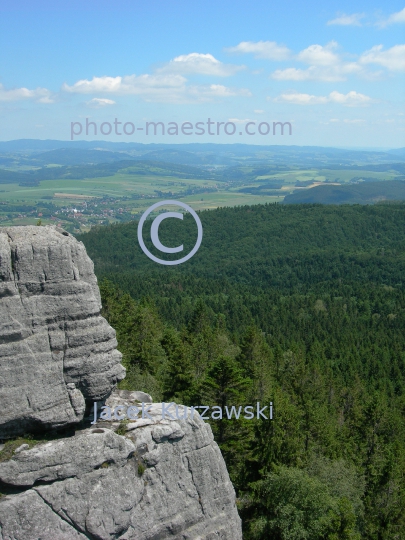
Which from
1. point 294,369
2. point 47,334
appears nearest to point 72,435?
point 47,334

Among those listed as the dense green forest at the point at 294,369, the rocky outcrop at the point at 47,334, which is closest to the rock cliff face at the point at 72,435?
the rocky outcrop at the point at 47,334

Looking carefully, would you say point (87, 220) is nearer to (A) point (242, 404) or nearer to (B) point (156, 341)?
(B) point (156, 341)

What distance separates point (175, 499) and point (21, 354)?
8.20 m

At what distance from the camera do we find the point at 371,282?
125375mm

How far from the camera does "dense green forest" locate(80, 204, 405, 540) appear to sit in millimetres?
27031

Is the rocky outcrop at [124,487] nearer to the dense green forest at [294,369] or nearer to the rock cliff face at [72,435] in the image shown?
the rock cliff face at [72,435]

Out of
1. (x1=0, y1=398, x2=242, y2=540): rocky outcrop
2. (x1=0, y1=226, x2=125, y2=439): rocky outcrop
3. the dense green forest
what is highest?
(x1=0, y1=226, x2=125, y2=439): rocky outcrop

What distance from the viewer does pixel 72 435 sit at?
1866 centimetres

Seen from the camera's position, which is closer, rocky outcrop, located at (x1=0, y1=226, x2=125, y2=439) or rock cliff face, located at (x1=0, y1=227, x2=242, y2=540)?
rock cliff face, located at (x1=0, y1=227, x2=242, y2=540)

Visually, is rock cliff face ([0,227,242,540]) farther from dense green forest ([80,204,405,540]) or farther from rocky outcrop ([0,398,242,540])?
dense green forest ([80,204,405,540])

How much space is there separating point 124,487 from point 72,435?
271 cm

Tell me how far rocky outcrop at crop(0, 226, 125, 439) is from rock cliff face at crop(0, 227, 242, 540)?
4cm

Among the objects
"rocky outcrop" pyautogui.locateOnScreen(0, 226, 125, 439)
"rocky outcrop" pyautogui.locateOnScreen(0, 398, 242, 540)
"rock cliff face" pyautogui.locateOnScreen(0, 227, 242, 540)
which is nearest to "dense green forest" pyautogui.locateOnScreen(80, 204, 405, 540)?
"rocky outcrop" pyautogui.locateOnScreen(0, 398, 242, 540)

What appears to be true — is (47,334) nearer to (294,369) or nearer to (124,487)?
(124,487)
